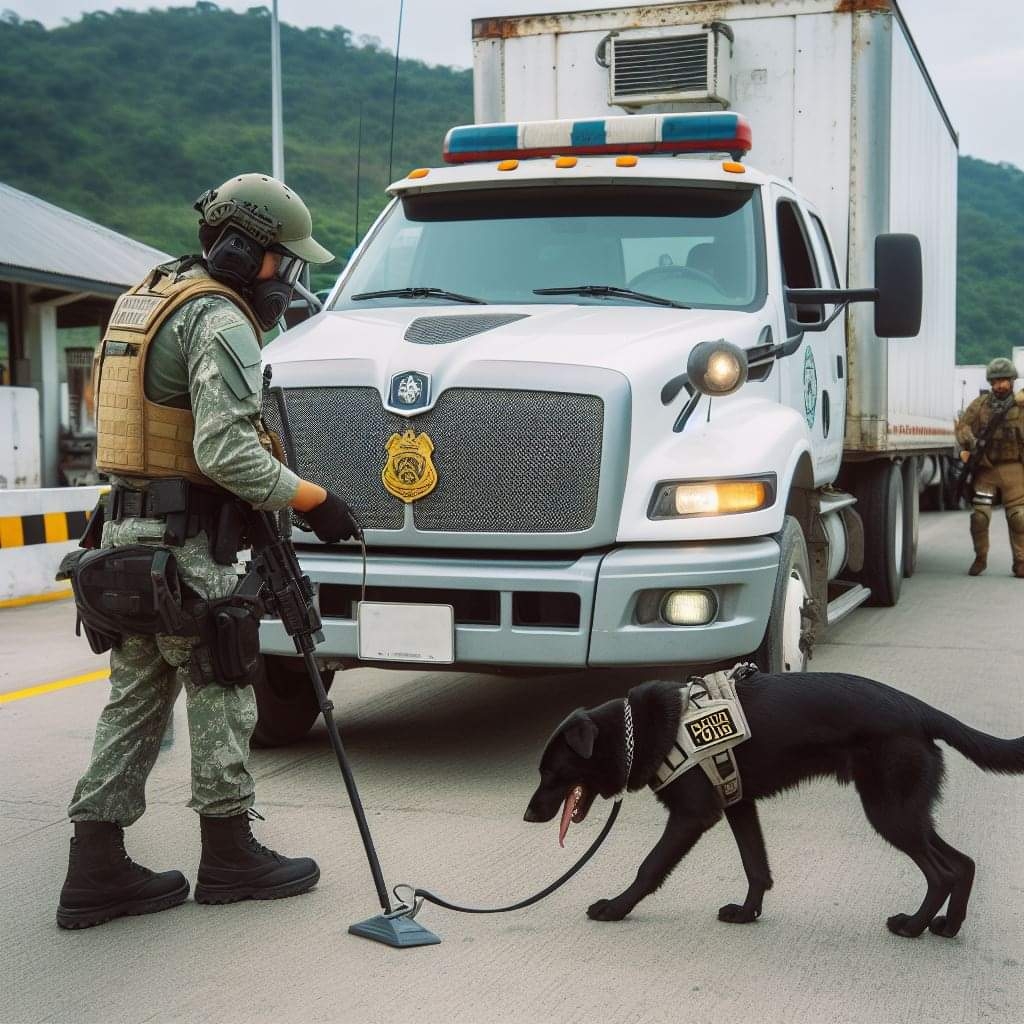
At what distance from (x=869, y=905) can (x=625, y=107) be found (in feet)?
18.7

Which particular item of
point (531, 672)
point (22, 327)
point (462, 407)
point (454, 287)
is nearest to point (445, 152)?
point (454, 287)

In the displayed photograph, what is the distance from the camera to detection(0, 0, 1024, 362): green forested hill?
5928cm

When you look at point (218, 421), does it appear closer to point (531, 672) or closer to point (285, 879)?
point (285, 879)

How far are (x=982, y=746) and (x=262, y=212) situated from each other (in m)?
2.47

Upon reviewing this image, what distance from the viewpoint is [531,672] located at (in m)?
5.46

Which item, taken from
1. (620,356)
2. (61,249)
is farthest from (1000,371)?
(61,249)

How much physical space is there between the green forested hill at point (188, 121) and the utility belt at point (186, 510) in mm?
45657

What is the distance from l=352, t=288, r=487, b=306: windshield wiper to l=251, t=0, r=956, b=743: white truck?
0.01 meters


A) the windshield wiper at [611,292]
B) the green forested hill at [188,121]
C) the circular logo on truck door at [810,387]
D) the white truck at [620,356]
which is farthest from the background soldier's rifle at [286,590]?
the green forested hill at [188,121]

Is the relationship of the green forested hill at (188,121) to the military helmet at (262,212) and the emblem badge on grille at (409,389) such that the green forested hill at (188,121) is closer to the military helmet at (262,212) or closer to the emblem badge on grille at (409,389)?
→ the emblem badge on grille at (409,389)

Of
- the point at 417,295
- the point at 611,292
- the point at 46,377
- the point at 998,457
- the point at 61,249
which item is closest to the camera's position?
the point at 611,292

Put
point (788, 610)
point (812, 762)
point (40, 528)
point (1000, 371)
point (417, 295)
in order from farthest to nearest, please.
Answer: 1. point (1000, 371)
2. point (40, 528)
3. point (417, 295)
4. point (788, 610)
5. point (812, 762)

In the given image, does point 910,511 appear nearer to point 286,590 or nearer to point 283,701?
point 283,701

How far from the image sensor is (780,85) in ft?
28.1
